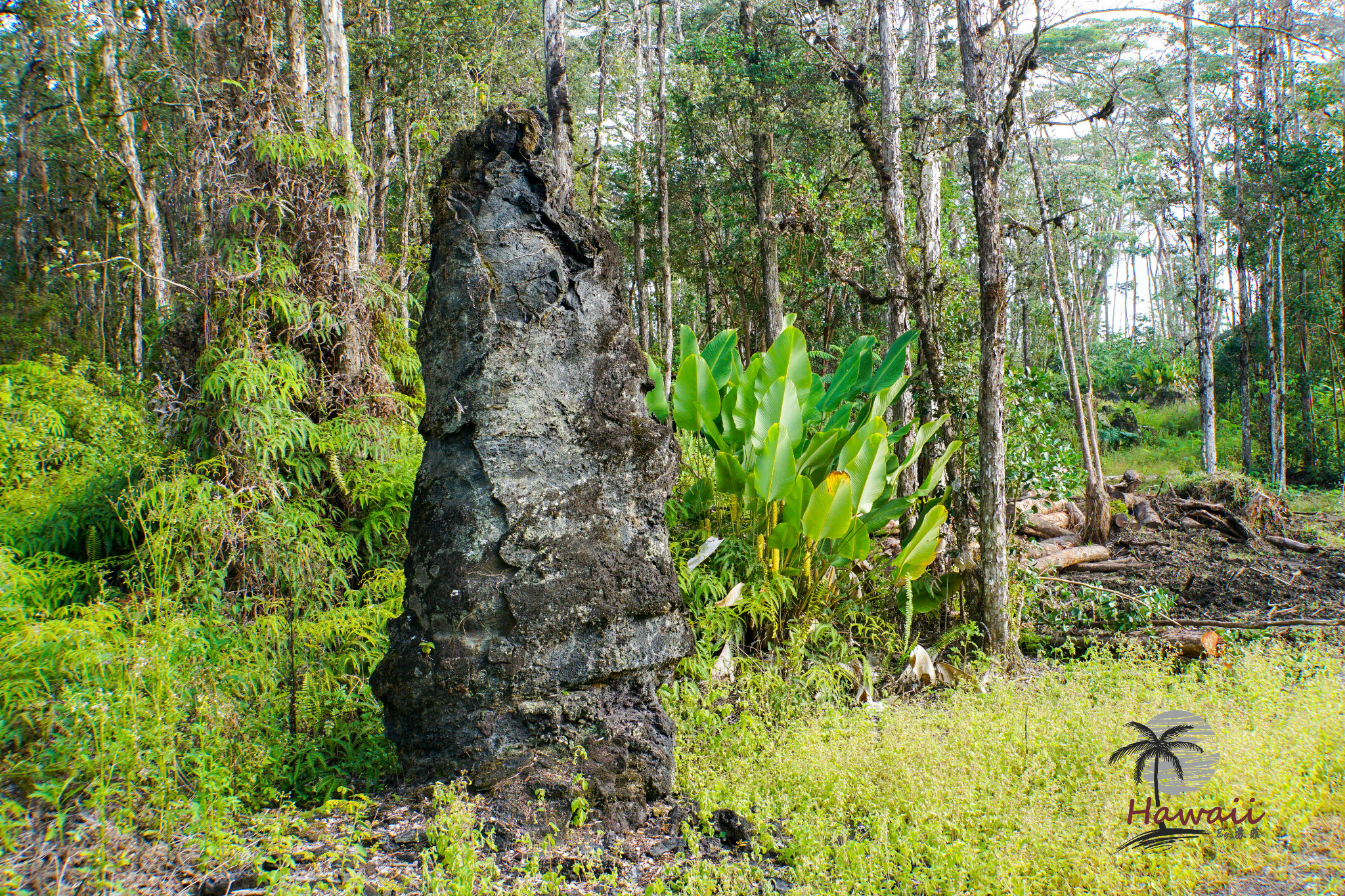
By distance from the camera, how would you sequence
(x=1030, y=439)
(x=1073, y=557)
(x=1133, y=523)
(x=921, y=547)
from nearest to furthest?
(x=921, y=547)
(x=1030, y=439)
(x=1073, y=557)
(x=1133, y=523)

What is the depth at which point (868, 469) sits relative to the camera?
4188mm

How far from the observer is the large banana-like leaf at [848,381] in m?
5.07

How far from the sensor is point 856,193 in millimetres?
12117

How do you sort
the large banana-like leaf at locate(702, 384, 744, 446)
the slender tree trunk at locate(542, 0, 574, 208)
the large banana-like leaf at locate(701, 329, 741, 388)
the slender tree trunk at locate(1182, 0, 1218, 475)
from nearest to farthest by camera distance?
the large banana-like leaf at locate(702, 384, 744, 446), the large banana-like leaf at locate(701, 329, 741, 388), the slender tree trunk at locate(542, 0, 574, 208), the slender tree trunk at locate(1182, 0, 1218, 475)

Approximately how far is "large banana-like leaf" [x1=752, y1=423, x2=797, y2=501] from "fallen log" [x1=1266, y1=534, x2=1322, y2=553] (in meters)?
5.80

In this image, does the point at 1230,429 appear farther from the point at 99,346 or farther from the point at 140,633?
the point at 99,346

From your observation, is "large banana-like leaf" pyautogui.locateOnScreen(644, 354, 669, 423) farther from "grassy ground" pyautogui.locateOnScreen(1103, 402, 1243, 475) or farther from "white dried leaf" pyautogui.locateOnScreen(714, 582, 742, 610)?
"grassy ground" pyautogui.locateOnScreen(1103, 402, 1243, 475)

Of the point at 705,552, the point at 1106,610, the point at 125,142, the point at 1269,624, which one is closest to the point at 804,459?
the point at 705,552

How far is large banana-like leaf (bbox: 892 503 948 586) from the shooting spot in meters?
4.25

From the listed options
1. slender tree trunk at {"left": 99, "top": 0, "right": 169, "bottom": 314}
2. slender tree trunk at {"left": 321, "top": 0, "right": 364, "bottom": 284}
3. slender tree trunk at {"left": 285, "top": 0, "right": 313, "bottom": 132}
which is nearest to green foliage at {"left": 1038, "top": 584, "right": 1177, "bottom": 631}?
slender tree trunk at {"left": 321, "top": 0, "right": 364, "bottom": 284}

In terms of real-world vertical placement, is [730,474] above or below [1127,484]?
above

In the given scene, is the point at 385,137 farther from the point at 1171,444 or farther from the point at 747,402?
the point at 1171,444

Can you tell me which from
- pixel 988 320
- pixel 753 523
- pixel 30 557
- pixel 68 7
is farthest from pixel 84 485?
pixel 68 7

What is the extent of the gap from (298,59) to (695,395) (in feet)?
13.8
